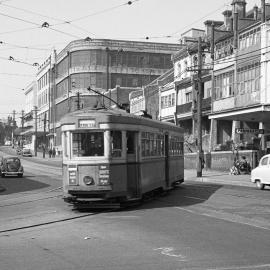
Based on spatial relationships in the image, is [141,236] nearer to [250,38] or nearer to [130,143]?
[130,143]

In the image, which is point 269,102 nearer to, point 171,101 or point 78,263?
point 171,101

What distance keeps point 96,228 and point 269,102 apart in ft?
81.6

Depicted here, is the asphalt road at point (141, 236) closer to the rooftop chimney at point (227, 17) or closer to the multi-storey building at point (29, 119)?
the rooftop chimney at point (227, 17)

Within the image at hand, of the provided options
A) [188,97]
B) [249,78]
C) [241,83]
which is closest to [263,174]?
[249,78]

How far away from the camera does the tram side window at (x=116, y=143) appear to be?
16395 mm

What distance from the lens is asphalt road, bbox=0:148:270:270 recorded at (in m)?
8.83

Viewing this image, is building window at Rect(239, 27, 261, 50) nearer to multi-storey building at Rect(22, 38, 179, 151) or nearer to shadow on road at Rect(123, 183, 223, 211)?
shadow on road at Rect(123, 183, 223, 211)

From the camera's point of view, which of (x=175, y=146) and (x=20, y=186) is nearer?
(x=175, y=146)

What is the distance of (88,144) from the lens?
16.4 metres

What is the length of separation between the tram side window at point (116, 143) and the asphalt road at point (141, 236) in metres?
1.78

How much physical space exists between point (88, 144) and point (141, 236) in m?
5.45

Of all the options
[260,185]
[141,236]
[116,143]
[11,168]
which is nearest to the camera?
[141,236]

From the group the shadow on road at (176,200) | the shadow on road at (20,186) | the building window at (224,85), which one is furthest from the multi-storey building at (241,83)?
the shadow on road at (176,200)

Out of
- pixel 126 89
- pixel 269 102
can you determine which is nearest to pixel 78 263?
pixel 269 102
